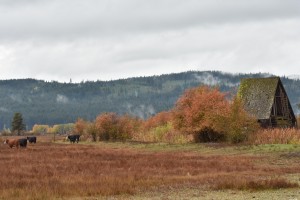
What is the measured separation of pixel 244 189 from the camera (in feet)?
72.4

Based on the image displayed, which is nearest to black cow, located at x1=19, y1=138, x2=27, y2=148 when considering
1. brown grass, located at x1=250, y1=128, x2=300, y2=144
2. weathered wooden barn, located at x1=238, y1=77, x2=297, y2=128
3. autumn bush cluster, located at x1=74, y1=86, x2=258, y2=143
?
autumn bush cluster, located at x1=74, y1=86, x2=258, y2=143

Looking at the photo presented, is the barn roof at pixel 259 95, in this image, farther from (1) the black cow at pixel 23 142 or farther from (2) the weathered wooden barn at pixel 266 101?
(1) the black cow at pixel 23 142

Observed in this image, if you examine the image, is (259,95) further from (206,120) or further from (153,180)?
(153,180)

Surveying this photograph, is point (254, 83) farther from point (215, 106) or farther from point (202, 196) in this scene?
point (202, 196)

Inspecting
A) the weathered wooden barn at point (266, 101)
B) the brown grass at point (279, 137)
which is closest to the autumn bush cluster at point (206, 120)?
the brown grass at point (279, 137)

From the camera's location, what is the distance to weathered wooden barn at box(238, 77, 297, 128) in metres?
74.1

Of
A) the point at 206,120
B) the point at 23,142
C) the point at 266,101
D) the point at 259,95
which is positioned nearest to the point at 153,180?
the point at 23,142

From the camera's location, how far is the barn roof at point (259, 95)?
7431 cm

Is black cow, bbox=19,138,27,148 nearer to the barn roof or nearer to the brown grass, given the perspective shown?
the brown grass

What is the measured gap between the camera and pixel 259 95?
76250 mm

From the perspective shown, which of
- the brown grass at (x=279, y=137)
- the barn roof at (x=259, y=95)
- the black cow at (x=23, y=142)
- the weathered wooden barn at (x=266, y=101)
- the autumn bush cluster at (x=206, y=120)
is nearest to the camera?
the brown grass at (x=279, y=137)

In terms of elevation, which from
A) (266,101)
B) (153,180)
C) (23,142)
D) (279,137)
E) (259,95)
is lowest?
(153,180)

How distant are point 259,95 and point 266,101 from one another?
1.55 meters

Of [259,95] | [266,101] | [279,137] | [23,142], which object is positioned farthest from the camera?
[259,95]
